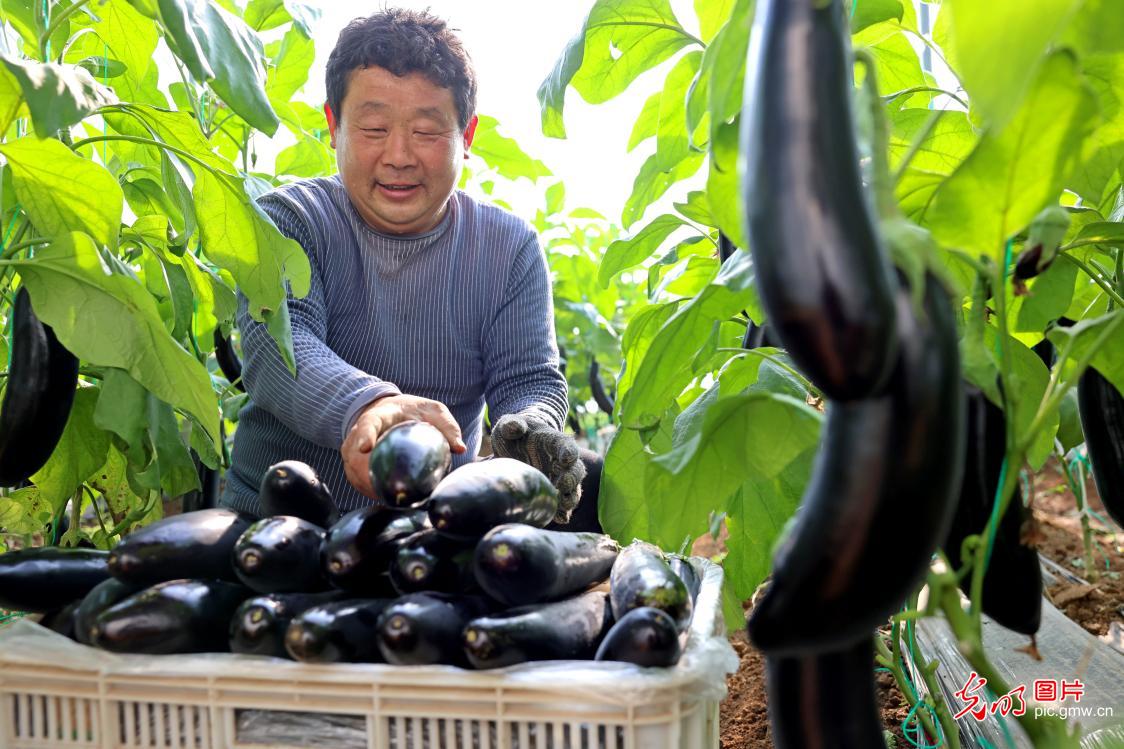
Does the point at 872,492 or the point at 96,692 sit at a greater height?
the point at 872,492

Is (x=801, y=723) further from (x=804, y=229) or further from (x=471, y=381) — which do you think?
(x=471, y=381)

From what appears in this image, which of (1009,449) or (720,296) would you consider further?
(720,296)

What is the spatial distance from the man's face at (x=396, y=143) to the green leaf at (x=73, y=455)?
618 millimetres

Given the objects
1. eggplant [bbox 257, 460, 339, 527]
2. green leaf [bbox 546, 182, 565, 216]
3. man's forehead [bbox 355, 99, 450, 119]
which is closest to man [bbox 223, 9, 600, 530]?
man's forehead [bbox 355, 99, 450, 119]

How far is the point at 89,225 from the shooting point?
124 cm

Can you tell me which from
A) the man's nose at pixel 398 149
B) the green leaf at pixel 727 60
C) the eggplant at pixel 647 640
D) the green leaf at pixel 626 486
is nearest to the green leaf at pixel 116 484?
the man's nose at pixel 398 149

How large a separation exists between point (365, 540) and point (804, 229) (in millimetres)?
682

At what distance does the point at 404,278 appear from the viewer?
2.02m

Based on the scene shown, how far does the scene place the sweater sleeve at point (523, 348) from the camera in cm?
199

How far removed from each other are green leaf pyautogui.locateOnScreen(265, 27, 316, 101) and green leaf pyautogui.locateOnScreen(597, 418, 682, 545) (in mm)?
1590

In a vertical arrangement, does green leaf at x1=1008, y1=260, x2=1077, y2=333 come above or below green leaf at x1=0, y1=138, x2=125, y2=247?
below

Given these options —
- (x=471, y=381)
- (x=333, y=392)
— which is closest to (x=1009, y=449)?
(x=333, y=392)

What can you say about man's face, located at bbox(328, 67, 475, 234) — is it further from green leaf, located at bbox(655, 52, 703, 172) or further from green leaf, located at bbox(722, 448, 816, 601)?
green leaf, located at bbox(722, 448, 816, 601)

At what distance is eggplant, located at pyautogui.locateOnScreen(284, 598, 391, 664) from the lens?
944mm
